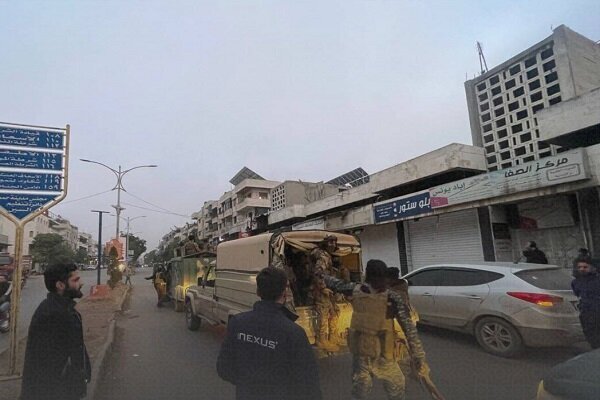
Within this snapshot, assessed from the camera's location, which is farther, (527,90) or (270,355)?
(527,90)

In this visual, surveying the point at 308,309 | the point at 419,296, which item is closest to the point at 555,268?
the point at 419,296

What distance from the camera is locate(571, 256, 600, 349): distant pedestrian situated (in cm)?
504

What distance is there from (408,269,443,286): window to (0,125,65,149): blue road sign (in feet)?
22.5

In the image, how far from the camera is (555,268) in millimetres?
6309

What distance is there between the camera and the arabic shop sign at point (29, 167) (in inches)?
209

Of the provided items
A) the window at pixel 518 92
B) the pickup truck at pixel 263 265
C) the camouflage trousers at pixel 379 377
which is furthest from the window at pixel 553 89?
the camouflage trousers at pixel 379 377

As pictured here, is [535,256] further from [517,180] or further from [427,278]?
[427,278]

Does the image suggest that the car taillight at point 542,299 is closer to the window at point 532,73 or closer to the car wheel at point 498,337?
the car wheel at point 498,337

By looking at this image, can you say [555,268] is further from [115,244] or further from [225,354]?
[115,244]

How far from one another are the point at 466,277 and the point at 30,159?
7349 mm

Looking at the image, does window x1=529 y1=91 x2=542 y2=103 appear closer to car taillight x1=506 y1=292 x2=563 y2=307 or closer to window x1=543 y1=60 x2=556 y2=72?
window x1=543 y1=60 x2=556 y2=72

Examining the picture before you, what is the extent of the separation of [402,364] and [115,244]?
21.4m

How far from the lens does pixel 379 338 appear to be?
130 inches

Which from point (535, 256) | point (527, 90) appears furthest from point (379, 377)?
point (527, 90)
